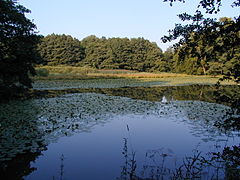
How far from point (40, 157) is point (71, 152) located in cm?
83

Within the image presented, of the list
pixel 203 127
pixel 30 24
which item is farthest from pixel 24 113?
pixel 203 127

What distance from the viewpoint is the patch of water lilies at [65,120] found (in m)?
6.14

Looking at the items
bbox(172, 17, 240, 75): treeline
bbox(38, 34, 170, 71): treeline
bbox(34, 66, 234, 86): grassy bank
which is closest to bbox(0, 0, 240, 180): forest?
bbox(172, 17, 240, 75): treeline

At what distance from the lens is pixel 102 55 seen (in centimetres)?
5641

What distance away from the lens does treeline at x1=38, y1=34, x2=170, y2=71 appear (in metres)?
55.5

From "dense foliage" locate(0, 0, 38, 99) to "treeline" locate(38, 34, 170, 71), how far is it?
42027mm

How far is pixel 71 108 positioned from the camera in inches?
444

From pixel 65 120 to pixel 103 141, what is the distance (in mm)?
2721

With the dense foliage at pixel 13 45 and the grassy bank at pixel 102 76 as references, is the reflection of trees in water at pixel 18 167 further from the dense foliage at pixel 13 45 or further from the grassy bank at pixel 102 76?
the grassy bank at pixel 102 76

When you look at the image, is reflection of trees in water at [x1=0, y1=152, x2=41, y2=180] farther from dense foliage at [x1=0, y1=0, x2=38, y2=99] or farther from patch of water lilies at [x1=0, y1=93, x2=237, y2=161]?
dense foliage at [x1=0, y1=0, x2=38, y2=99]

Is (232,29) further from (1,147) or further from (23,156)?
(1,147)

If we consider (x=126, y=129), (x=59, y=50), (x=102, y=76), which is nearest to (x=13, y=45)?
(x=126, y=129)

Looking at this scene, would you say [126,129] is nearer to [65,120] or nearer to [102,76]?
[65,120]

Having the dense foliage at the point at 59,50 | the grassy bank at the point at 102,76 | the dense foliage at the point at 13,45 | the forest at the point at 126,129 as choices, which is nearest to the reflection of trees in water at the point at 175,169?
the forest at the point at 126,129
